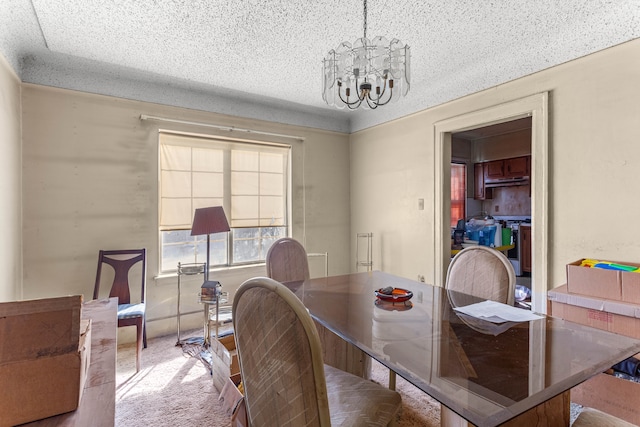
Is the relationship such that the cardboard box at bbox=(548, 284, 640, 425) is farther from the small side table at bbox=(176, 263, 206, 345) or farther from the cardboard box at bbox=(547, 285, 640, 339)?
the small side table at bbox=(176, 263, 206, 345)

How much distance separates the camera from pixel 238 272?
11.9 ft

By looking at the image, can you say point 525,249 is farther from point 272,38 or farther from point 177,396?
point 177,396

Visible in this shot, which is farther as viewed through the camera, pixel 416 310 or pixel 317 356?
pixel 416 310

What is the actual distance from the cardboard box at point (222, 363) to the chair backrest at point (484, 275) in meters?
A: 1.55

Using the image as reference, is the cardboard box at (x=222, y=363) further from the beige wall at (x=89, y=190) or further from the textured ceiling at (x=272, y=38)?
the textured ceiling at (x=272, y=38)

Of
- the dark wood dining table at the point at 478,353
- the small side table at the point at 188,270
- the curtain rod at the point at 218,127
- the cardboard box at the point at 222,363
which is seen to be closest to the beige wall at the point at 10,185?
the curtain rod at the point at 218,127

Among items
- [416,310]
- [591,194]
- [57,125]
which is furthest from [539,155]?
[57,125]

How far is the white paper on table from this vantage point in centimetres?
145

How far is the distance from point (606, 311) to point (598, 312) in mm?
47

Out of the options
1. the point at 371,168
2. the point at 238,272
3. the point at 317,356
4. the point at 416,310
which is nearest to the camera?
the point at 317,356

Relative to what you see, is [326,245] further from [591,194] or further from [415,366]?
[415,366]

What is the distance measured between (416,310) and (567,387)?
0.75 m

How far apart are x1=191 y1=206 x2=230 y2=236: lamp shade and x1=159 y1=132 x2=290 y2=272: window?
0.59m

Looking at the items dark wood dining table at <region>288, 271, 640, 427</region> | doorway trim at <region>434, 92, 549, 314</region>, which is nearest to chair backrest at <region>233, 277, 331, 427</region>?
dark wood dining table at <region>288, 271, 640, 427</region>
